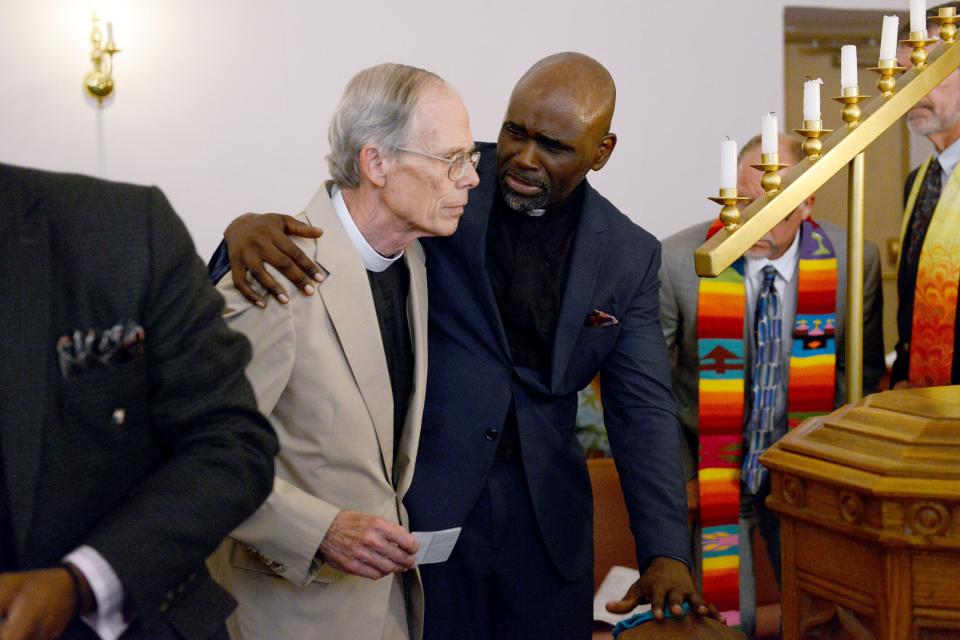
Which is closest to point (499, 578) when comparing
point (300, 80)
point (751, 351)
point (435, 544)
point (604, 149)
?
point (435, 544)

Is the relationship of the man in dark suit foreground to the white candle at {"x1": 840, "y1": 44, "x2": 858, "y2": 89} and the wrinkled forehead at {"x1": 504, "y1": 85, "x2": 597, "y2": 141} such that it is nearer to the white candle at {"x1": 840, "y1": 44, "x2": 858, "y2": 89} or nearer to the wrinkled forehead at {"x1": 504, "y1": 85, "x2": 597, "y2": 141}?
the wrinkled forehead at {"x1": 504, "y1": 85, "x2": 597, "y2": 141}

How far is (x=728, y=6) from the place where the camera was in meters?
5.13

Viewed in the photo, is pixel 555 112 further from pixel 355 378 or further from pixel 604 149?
pixel 355 378

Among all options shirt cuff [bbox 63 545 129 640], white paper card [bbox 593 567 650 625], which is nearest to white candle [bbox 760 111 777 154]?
shirt cuff [bbox 63 545 129 640]

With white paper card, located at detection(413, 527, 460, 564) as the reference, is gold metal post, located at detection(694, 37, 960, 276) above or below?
above

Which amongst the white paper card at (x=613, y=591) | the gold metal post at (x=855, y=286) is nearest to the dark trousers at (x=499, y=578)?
the gold metal post at (x=855, y=286)

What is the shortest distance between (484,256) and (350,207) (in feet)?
0.97

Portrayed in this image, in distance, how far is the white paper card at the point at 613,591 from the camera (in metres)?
3.82

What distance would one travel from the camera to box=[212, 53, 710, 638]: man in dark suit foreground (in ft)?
7.24

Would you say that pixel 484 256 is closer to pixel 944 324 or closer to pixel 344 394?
pixel 344 394

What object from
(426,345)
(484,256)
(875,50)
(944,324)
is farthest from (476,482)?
(875,50)

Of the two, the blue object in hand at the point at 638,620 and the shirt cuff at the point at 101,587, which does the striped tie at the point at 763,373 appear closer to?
the blue object in hand at the point at 638,620

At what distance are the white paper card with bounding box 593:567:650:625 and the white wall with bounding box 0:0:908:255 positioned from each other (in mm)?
1664

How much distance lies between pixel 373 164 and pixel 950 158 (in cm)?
182
